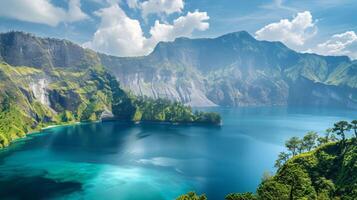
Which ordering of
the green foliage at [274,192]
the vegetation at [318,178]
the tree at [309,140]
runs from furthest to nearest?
the tree at [309,140] < the vegetation at [318,178] < the green foliage at [274,192]

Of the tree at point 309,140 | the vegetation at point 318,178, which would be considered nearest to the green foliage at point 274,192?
the vegetation at point 318,178

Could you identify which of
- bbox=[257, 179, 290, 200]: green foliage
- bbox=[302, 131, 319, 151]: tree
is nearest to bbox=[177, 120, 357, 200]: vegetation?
bbox=[257, 179, 290, 200]: green foliage

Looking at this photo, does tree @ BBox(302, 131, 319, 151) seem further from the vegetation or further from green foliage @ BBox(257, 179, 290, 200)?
green foliage @ BBox(257, 179, 290, 200)

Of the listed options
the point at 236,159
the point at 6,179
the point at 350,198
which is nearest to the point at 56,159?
the point at 6,179

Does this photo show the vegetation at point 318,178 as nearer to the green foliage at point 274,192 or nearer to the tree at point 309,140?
the green foliage at point 274,192

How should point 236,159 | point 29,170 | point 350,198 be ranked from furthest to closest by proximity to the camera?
point 236,159 < point 29,170 < point 350,198

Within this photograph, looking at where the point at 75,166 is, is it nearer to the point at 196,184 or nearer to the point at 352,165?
the point at 196,184

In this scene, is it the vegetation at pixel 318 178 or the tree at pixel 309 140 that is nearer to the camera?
the vegetation at pixel 318 178

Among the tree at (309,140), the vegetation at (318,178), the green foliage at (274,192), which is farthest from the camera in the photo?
the tree at (309,140)

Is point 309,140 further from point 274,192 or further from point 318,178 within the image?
point 274,192
